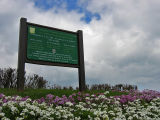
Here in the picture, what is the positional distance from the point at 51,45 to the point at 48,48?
0.33 m

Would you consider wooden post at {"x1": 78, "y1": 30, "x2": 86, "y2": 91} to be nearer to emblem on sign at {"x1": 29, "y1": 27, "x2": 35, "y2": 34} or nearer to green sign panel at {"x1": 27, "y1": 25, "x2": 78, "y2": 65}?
green sign panel at {"x1": 27, "y1": 25, "x2": 78, "y2": 65}

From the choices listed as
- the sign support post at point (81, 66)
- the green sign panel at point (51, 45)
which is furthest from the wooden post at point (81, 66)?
the green sign panel at point (51, 45)

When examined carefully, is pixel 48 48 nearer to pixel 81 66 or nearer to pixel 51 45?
pixel 51 45

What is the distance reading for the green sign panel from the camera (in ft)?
41.0

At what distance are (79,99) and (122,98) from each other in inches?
94.7

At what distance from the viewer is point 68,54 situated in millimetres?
13844

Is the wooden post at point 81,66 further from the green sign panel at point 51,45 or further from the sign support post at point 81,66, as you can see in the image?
the green sign panel at point 51,45

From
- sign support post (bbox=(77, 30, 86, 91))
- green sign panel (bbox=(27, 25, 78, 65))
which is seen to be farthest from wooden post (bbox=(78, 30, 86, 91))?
green sign panel (bbox=(27, 25, 78, 65))

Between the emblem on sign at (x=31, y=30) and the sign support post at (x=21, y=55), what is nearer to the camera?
the sign support post at (x=21, y=55)

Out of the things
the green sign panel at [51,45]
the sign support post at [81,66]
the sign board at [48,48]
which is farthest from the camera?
the sign support post at [81,66]

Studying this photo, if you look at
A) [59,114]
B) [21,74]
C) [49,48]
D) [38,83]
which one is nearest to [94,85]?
[38,83]

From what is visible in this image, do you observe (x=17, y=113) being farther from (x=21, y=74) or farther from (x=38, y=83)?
(x=38, y=83)

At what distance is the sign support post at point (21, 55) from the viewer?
11.5 metres

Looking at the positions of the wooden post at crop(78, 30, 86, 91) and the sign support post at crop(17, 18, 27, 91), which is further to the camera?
the wooden post at crop(78, 30, 86, 91)
